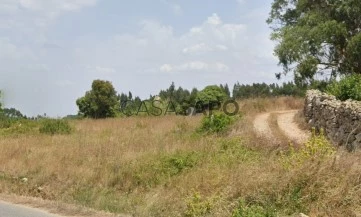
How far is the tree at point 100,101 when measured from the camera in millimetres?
51438

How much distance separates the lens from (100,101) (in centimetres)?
5159

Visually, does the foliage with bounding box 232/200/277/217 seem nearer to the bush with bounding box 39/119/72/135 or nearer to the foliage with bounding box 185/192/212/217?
the foliage with bounding box 185/192/212/217

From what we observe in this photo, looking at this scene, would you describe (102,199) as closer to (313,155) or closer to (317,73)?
(313,155)

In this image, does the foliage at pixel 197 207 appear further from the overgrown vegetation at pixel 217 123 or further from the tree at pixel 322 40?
the tree at pixel 322 40

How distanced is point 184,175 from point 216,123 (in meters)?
7.00

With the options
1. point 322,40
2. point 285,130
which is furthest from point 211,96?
point 285,130

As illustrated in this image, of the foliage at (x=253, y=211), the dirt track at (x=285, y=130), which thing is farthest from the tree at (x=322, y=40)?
the foliage at (x=253, y=211)

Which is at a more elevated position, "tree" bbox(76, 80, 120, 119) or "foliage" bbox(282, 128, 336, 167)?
"tree" bbox(76, 80, 120, 119)

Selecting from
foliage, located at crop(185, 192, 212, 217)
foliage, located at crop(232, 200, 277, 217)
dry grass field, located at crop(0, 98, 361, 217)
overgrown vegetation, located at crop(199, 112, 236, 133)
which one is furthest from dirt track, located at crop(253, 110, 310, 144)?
foliage, located at crop(232, 200, 277, 217)

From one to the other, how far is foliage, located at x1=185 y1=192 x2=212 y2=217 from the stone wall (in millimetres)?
3650

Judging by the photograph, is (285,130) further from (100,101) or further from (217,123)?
(100,101)

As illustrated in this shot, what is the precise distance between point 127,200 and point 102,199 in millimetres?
551

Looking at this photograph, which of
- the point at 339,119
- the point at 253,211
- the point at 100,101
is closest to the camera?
the point at 253,211

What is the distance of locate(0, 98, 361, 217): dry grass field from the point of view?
22.6 feet
